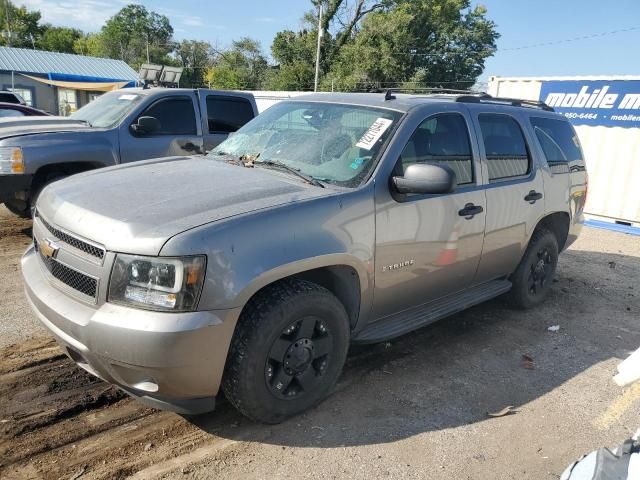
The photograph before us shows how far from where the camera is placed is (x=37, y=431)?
115 inches

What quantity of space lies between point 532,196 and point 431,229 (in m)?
1.59

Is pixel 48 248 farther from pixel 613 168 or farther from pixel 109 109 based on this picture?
pixel 613 168

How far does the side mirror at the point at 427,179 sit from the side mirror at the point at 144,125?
4410 millimetres

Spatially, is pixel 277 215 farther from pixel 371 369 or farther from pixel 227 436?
pixel 371 369

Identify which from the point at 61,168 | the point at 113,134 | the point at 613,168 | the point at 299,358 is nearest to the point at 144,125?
the point at 113,134

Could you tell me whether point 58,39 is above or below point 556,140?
above

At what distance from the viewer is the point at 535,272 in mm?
5246

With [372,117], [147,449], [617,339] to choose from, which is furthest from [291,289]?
[617,339]

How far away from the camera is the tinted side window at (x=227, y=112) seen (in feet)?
24.8

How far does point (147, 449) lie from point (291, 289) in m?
1.16

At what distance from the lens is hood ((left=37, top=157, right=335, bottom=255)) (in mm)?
2561

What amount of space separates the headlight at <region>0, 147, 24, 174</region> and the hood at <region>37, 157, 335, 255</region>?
9.24ft

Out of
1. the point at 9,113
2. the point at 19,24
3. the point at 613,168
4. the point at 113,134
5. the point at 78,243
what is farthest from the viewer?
the point at 19,24

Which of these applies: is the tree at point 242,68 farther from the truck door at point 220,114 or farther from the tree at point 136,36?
the truck door at point 220,114
